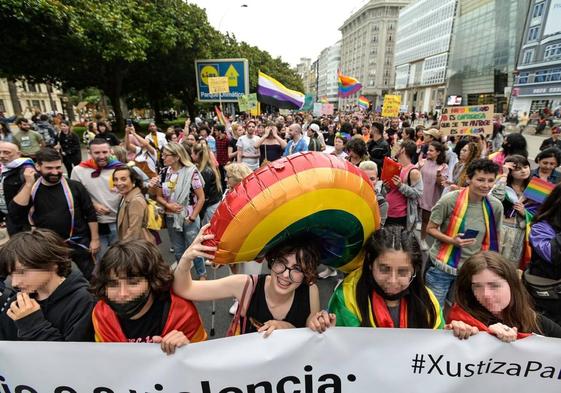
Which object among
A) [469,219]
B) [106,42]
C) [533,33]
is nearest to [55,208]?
[469,219]

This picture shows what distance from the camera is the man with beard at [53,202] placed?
282cm

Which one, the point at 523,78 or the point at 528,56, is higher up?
the point at 528,56

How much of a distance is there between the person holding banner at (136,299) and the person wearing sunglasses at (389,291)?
85 cm

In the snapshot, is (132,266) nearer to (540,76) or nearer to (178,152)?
(178,152)

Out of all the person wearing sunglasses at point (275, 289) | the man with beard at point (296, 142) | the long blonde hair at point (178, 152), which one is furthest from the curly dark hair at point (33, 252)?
the man with beard at point (296, 142)

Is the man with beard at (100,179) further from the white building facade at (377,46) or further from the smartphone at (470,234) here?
the white building facade at (377,46)

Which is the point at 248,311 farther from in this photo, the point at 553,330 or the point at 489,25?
the point at 489,25

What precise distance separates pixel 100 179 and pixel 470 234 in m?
3.51

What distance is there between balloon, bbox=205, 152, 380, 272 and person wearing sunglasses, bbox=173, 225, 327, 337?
159 millimetres

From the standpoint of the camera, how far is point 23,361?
4.66 ft

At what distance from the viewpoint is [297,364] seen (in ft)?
4.74

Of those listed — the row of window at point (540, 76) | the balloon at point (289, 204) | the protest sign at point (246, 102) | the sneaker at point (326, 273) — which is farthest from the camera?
the row of window at point (540, 76)

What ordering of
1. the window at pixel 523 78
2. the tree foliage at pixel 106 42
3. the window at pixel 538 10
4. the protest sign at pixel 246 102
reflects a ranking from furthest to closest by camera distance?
the window at pixel 523 78, the window at pixel 538 10, the protest sign at pixel 246 102, the tree foliage at pixel 106 42

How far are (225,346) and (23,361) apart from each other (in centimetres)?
90
